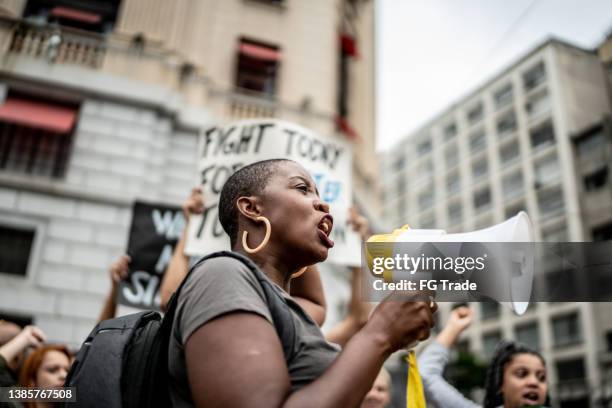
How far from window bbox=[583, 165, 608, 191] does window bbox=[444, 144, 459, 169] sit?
37.7ft

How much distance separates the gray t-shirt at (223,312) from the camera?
126 centimetres

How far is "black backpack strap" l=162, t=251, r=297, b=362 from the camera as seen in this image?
1.35 m

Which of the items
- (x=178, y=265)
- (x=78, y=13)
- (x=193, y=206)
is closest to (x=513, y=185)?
(x=78, y=13)

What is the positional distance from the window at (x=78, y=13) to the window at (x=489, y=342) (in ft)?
93.1

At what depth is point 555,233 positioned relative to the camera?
30109 millimetres

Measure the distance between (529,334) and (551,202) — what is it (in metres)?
7.13

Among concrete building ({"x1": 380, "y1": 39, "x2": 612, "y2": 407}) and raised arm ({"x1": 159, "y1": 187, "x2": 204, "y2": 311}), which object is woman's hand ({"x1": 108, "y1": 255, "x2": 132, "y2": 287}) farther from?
concrete building ({"x1": 380, "y1": 39, "x2": 612, "y2": 407})

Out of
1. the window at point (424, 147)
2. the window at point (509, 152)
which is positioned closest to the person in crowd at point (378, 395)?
the window at point (509, 152)

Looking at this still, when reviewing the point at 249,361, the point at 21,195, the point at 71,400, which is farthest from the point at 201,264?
the point at 21,195

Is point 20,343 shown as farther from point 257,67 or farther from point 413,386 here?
point 257,67

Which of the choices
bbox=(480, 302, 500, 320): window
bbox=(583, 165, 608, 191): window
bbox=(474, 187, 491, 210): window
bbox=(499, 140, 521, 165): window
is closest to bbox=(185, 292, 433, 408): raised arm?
bbox=(583, 165, 608, 191): window

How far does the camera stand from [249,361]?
1.18 metres

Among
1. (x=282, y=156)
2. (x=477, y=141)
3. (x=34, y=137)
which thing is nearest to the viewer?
(x=282, y=156)

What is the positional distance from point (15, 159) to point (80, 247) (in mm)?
2011
